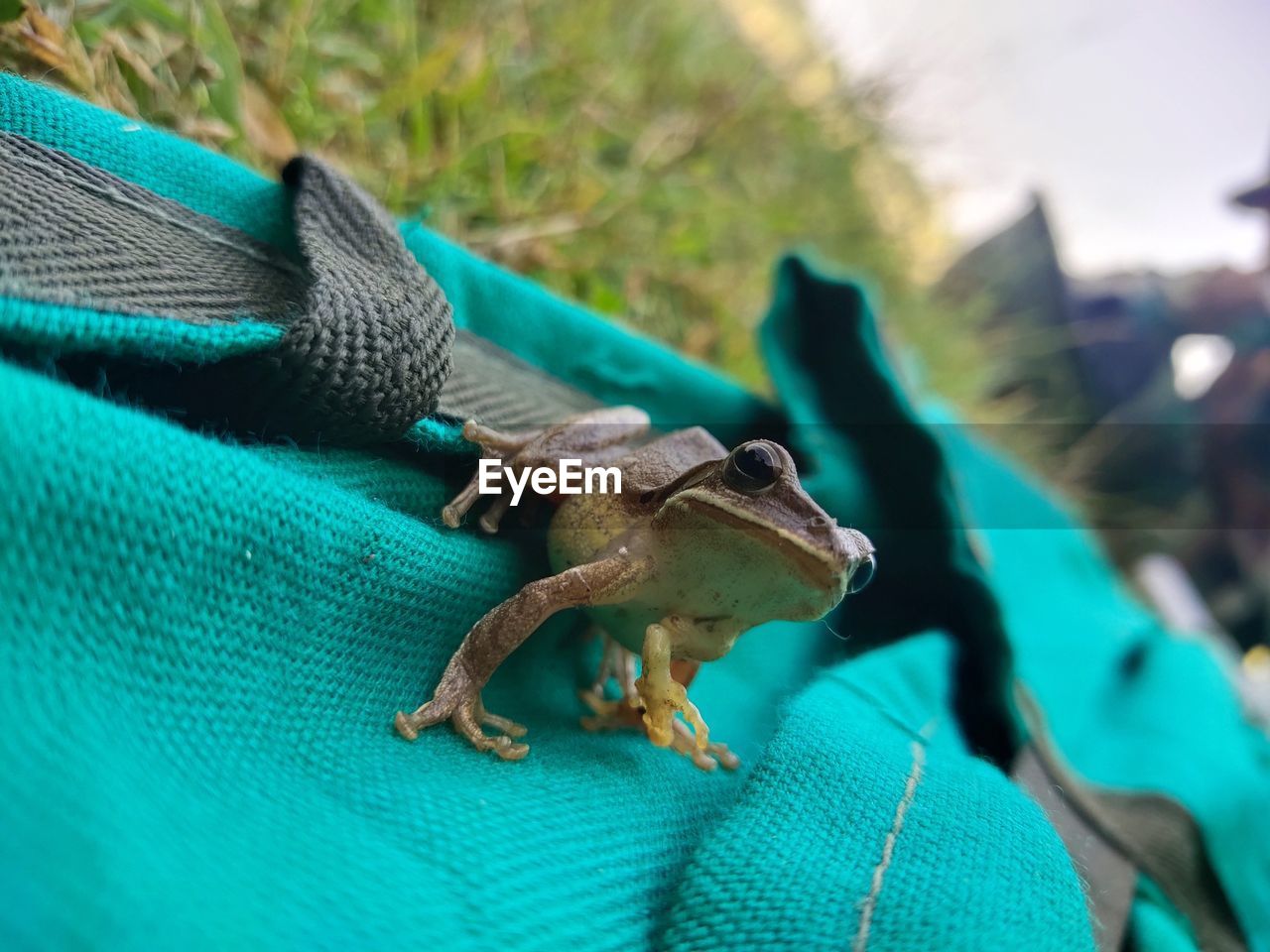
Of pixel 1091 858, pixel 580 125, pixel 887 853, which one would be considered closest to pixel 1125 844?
pixel 1091 858

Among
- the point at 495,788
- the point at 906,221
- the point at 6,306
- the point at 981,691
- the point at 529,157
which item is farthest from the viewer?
the point at 906,221

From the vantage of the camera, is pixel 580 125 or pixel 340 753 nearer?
pixel 340 753

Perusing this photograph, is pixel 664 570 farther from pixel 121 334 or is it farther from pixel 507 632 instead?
pixel 121 334

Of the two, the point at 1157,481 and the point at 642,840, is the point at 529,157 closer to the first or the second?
the point at 642,840

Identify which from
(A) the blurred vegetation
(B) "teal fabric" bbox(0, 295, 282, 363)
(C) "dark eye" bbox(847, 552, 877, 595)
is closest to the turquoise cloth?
(B) "teal fabric" bbox(0, 295, 282, 363)

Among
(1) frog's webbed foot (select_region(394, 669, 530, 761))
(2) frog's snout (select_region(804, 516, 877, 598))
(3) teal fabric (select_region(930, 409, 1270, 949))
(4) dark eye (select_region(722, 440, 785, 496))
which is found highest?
(3) teal fabric (select_region(930, 409, 1270, 949))

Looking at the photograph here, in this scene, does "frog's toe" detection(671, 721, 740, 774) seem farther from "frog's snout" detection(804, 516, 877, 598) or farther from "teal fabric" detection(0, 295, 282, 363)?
"teal fabric" detection(0, 295, 282, 363)

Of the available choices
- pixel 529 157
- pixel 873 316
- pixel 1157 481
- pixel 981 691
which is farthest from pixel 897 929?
pixel 1157 481
